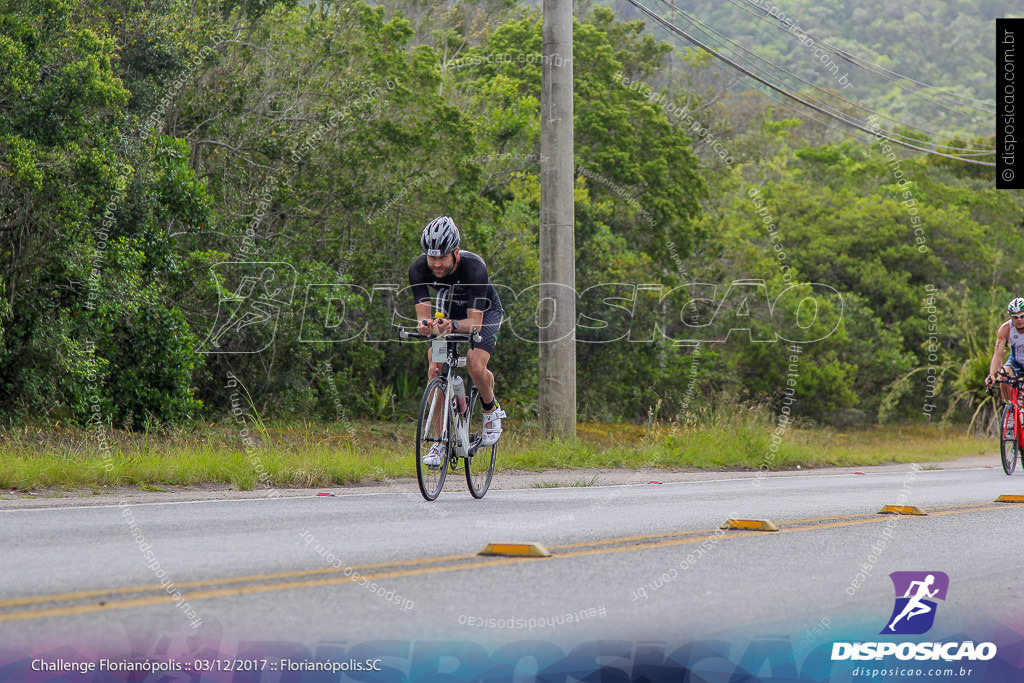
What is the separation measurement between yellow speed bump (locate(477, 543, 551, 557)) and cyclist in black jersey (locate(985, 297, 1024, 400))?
1086 cm

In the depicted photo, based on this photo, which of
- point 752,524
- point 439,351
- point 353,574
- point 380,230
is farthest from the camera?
point 380,230

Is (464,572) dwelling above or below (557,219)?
below

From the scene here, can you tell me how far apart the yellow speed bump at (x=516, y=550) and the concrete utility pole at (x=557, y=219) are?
32.3 ft

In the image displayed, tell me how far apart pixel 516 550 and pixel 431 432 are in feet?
9.41

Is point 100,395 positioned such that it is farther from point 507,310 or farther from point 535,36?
point 535,36

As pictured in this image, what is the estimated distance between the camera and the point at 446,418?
31.0 ft

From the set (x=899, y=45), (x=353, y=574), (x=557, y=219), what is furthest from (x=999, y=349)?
(x=899, y=45)

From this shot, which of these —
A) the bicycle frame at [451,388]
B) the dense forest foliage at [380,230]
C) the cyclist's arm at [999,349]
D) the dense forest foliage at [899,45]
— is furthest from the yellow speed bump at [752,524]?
the dense forest foliage at [899,45]

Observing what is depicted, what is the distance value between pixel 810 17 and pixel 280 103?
98167mm

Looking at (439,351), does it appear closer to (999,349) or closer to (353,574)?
(353,574)

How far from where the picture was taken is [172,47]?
750 inches

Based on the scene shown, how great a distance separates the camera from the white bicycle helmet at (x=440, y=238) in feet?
29.6

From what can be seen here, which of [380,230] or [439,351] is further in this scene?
[380,230]

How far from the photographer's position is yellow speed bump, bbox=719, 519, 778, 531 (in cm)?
815
